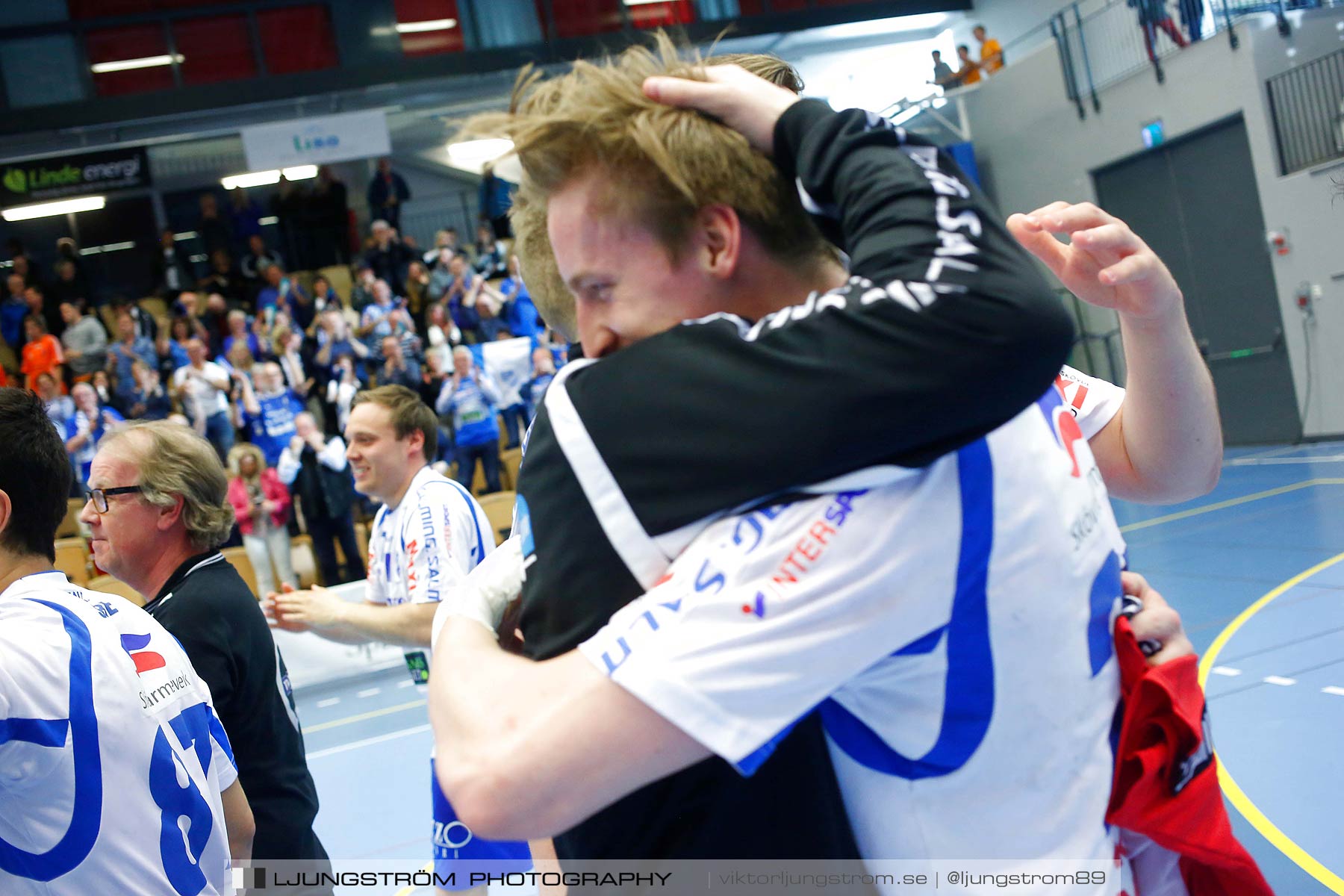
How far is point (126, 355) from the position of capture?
1333 cm

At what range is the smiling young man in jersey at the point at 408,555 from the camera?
3400 mm

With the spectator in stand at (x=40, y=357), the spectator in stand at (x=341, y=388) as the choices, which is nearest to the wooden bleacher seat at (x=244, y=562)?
the spectator in stand at (x=341, y=388)

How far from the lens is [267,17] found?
16.9 metres

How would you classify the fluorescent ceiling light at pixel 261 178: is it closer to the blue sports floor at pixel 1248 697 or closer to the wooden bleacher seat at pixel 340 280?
the wooden bleacher seat at pixel 340 280

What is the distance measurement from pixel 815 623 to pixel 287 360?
44.3 feet

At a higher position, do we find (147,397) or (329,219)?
(329,219)

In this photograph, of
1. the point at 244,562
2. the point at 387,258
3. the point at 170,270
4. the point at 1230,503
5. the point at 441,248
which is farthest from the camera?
the point at 170,270

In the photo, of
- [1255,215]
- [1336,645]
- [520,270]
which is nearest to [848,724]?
[520,270]

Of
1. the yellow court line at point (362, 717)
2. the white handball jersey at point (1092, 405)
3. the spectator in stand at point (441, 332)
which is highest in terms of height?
the spectator in stand at point (441, 332)

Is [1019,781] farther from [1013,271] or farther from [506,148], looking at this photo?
[506,148]

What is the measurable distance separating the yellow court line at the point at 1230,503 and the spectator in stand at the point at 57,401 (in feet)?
39.0

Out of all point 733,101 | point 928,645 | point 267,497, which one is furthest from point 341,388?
point 928,645

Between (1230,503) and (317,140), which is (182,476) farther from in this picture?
(317,140)

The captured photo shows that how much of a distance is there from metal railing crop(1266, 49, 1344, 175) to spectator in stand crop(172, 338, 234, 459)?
43.8ft
